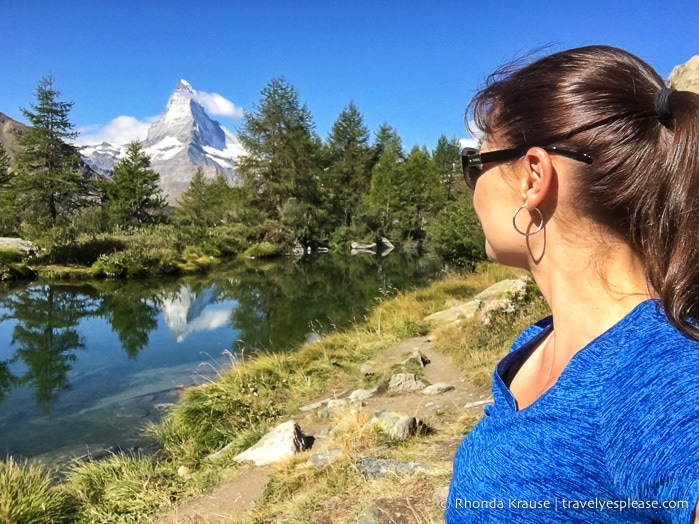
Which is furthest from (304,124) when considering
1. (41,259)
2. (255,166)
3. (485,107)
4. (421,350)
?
(485,107)

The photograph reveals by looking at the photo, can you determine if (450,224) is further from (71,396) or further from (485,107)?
(485,107)

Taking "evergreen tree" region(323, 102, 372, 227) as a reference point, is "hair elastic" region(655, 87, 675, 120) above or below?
below

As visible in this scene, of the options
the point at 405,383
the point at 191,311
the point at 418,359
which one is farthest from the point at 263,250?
the point at 405,383

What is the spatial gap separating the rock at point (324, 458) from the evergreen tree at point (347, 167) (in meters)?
34.5

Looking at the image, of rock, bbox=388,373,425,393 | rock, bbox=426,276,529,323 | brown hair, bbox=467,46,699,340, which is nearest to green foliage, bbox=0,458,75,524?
rock, bbox=388,373,425,393

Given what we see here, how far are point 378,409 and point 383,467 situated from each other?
1845 mm

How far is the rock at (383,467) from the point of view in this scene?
306 centimetres

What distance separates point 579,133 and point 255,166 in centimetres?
3498

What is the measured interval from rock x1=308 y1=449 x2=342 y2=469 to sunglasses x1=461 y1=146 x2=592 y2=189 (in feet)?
9.81

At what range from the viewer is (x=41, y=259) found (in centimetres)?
1903

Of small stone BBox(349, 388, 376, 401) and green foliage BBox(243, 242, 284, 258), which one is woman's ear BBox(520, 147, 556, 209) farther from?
green foliage BBox(243, 242, 284, 258)

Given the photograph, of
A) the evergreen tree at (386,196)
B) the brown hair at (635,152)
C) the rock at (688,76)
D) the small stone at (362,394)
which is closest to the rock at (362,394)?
the small stone at (362,394)

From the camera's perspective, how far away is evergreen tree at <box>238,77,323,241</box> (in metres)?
34.0

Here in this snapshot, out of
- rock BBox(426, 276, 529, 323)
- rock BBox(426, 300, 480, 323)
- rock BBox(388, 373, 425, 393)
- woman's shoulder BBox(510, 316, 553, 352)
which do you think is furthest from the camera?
rock BBox(426, 300, 480, 323)
